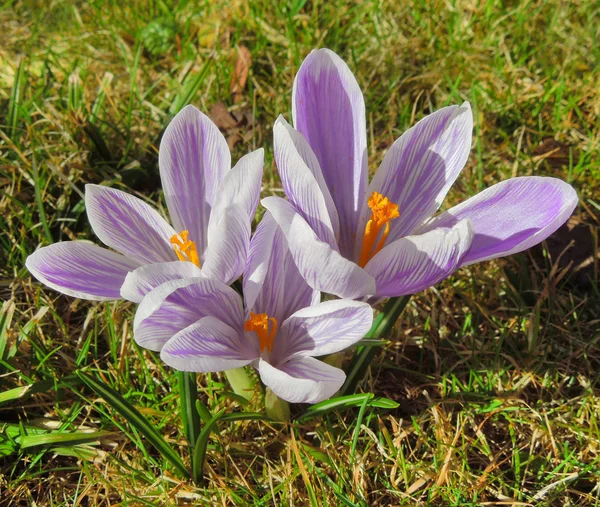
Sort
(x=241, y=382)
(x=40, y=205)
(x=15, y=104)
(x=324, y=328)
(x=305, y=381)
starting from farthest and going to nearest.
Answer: (x=15, y=104) → (x=40, y=205) → (x=241, y=382) → (x=324, y=328) → (x=305, y=381)

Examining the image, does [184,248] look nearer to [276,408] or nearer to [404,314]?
[276,408]

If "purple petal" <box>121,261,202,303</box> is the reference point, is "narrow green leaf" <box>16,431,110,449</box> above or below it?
below

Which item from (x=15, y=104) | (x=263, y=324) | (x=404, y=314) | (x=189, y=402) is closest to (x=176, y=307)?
→ (x=263, y=324)

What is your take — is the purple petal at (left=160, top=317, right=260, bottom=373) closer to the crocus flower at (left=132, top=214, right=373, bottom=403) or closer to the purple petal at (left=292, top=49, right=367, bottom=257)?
the crocus flower at (left=132, top=214, right=373, bottom=403)

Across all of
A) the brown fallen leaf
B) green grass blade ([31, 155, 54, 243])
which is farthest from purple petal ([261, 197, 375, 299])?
the brown fallen leaf

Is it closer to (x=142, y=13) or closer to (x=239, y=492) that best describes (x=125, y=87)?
(x=142, y=13)

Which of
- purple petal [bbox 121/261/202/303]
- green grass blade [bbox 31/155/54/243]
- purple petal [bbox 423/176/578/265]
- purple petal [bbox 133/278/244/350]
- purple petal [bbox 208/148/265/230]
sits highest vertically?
purple petal [bbox 208/148/265/230]

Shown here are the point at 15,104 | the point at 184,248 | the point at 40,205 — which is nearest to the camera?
the point at 184,248

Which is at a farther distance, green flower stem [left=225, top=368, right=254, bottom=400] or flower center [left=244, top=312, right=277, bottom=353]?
green flower stem [left=225, top=368, right=254, bottom=400]
